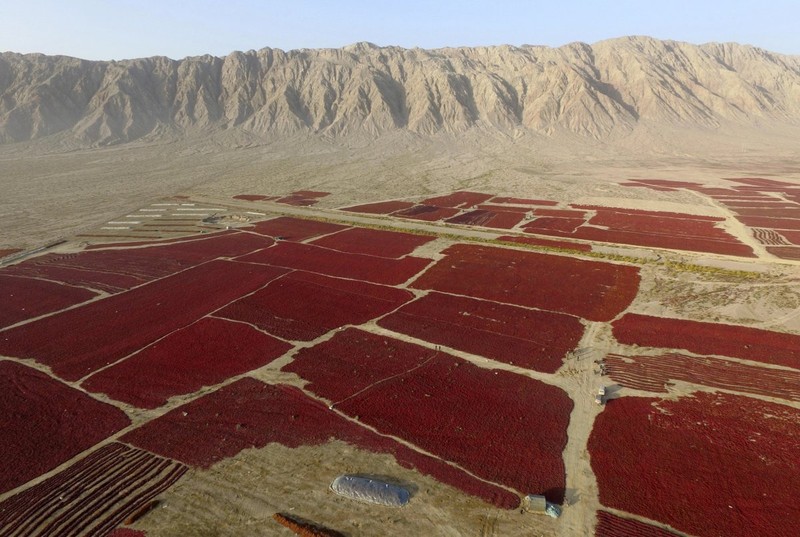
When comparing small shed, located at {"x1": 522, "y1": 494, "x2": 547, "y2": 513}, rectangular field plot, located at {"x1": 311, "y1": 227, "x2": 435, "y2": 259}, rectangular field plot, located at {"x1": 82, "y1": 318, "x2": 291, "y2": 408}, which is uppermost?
rectangular field plot, located at {"x1": 311, "y1": 227, "x2": 435, "y2": 259}

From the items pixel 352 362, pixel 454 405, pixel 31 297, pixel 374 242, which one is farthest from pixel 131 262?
pixel 454 405

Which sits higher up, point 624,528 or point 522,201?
point 522,201

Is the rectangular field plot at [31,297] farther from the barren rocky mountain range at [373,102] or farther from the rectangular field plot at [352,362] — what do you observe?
the barren rocky mountain range at [373,102]

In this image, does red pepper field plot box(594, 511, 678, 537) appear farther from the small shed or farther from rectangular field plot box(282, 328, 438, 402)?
rectangular field plot box(282, 328, 438, 402)

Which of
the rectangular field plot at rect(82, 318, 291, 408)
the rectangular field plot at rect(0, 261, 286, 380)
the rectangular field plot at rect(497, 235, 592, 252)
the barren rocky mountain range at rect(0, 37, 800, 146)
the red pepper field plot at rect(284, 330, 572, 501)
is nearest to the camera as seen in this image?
the red pepper field plot at rect(284, 330, 572, 501)

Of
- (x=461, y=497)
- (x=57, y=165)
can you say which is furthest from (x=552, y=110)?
(x=461, y=497)

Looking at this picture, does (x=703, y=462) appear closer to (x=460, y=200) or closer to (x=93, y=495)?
(x=93, y=495)

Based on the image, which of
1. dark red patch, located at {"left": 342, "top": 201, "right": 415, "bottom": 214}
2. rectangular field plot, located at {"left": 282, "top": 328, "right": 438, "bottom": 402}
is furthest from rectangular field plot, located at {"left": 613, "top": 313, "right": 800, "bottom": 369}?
dark red patch, located at {"left": 342, "top": 201, "right": 415, "bottom": 214}
